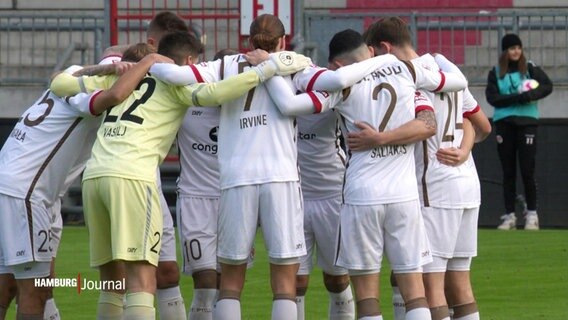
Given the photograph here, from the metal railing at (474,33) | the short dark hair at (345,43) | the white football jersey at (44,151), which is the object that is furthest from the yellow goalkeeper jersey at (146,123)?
the metal railing at (474,33)

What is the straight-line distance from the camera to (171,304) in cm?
1062

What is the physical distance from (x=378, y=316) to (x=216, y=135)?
214cm

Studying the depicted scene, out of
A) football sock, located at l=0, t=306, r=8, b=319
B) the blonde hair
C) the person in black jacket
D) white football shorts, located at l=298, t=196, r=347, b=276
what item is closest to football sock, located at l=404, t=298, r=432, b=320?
white football shorts, located at l=298, t=196, r=347, b=276

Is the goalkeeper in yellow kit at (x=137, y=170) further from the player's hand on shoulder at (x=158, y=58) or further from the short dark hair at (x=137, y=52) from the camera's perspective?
the short dark hair at (x=137, y=52)

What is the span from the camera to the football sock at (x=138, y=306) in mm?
9367

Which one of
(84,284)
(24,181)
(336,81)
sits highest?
(336,81)

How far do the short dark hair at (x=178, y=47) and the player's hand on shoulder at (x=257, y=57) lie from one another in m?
0.49

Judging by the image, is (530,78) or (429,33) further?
(429,33)

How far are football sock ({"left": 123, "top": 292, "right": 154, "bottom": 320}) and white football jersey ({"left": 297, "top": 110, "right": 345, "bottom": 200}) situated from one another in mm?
1854

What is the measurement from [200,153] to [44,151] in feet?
4.27

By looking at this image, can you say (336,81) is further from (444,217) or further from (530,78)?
(530,78)

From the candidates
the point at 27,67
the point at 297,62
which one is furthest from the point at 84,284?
the point at 27,67

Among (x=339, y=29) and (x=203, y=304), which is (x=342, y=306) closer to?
(x=203, y=304)

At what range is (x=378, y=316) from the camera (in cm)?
943
